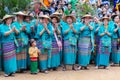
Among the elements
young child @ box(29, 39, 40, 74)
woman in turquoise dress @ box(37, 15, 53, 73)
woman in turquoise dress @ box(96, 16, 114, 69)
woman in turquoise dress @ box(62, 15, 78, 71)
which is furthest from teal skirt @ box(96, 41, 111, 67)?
young child @ box(29, 39, 40, 74)

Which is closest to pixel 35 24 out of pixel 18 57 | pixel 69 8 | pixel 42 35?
pixel 42 35

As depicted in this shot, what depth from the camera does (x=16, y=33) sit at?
1068 cm

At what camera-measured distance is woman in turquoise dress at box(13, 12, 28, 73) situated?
1080cm

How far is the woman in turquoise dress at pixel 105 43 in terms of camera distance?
38.7 feet

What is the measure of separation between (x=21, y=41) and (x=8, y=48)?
532 mm

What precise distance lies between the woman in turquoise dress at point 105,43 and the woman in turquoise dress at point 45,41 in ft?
5.53

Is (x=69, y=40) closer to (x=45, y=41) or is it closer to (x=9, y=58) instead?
(x=45, y=41)

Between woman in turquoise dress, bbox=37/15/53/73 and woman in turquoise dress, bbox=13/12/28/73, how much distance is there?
0.42 meters

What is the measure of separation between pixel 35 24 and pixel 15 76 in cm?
160

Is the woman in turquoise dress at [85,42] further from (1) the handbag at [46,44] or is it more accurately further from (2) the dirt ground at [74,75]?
(1) the handbag at [46,44]

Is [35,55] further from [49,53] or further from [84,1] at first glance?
[84,1]

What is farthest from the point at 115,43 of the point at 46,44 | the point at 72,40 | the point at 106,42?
the point at 46,44

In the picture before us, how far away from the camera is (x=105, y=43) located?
11836 mm

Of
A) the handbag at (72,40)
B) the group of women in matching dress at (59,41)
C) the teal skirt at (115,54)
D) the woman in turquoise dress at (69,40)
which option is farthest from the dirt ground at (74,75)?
the teal skirt at (115,54)
